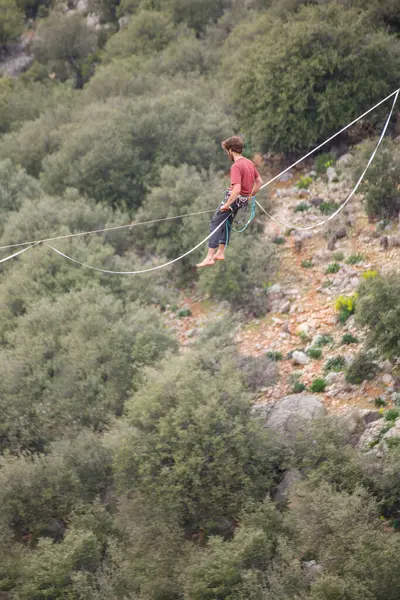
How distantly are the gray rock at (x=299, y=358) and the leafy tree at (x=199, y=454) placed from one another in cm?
276

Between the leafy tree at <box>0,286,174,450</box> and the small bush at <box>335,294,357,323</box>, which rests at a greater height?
the small bush at <box>335,294,357,323</box>

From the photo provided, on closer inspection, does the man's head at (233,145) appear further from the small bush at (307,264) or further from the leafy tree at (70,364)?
the small bush at (307,264)

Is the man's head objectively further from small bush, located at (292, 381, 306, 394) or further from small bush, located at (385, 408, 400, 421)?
Answer: small bush, located at (292, 381, 306, 394)

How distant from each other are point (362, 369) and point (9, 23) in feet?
135

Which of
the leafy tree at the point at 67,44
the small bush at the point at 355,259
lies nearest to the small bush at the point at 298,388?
the small bush at the point at 355,259

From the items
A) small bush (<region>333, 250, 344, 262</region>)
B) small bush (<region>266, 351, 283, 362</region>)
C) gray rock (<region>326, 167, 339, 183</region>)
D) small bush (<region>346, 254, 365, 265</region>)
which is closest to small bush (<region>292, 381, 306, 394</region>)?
small bush (<region>266, 351, 283, 362</region>)

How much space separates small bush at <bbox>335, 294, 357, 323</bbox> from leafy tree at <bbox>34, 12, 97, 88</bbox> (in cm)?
3010

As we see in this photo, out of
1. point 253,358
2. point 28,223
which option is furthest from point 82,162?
point 253,358

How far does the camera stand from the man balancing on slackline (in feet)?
31.6

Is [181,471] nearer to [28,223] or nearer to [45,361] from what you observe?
[45,361]

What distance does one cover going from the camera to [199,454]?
558 inches

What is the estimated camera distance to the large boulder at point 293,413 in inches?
583

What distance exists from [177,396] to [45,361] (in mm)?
5068

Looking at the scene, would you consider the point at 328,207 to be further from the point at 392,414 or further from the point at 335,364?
the point at 392,414
